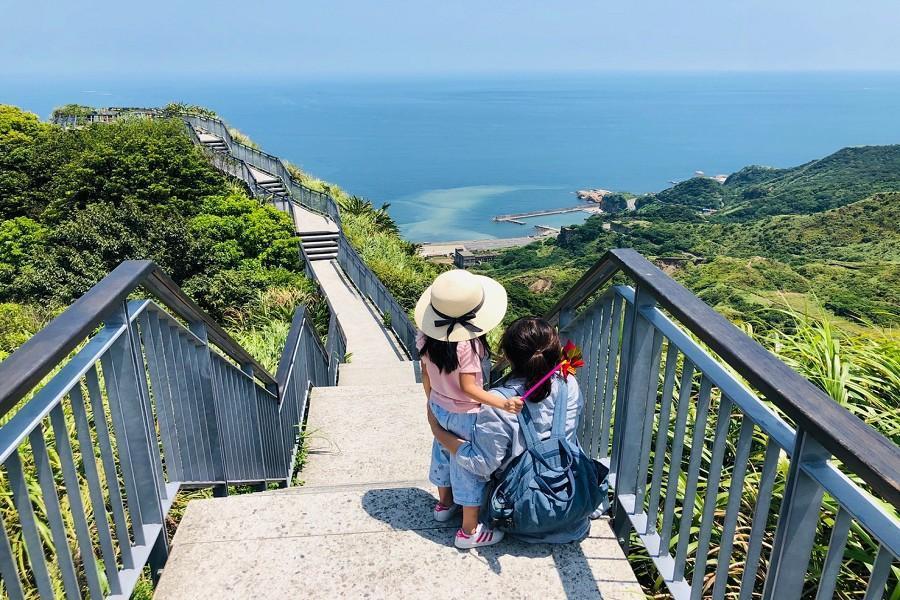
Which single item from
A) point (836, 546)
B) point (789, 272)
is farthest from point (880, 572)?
point (789, 272)

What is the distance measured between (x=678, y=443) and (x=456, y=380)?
0.98m

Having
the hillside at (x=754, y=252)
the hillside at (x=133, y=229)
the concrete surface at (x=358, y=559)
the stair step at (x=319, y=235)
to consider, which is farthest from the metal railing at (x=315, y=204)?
the hillside at (x=754, y=252)

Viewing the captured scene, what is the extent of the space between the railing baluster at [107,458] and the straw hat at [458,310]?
4.17 feet

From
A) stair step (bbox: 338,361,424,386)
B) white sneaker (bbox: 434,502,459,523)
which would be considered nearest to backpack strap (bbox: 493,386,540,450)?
white sneaker (bbox: 434,502,459,523)

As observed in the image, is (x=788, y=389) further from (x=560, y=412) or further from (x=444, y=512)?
(x=444, y=512)

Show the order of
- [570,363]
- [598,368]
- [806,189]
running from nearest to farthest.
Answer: [570,363] < [598,368] < [806,189]

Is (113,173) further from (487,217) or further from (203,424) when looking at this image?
(487,217)

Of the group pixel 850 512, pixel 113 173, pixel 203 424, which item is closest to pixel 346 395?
pixel 203 424

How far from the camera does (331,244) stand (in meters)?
25.1

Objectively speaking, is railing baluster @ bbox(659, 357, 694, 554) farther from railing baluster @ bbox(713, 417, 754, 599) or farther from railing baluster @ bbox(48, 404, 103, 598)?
railing baluster @ bbox(48, 404, 103, 598)

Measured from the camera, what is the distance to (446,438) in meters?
Result: 3.09

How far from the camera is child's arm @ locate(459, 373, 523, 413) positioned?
272 cm

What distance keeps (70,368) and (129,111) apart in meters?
48.7

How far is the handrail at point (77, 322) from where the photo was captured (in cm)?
155
